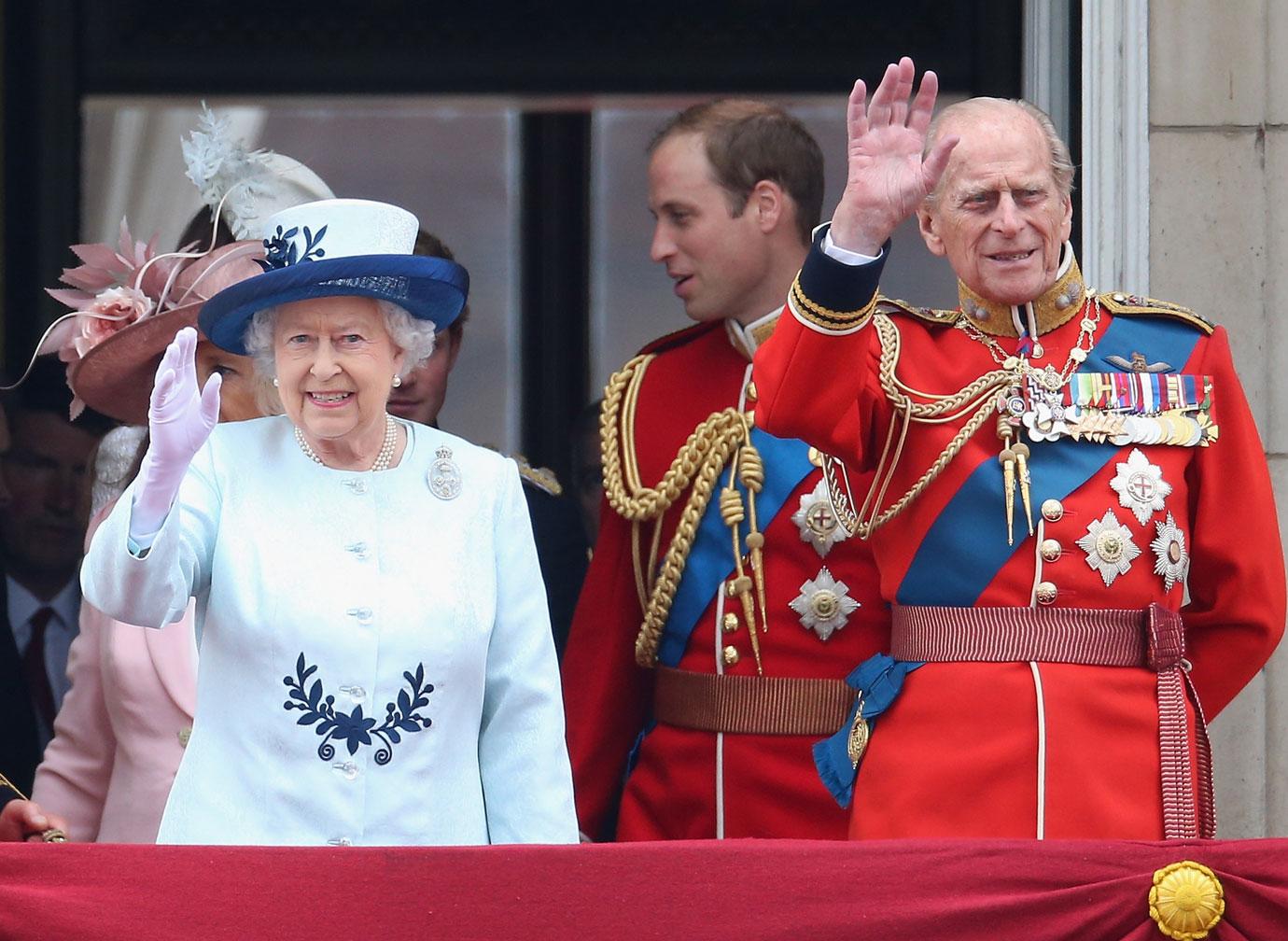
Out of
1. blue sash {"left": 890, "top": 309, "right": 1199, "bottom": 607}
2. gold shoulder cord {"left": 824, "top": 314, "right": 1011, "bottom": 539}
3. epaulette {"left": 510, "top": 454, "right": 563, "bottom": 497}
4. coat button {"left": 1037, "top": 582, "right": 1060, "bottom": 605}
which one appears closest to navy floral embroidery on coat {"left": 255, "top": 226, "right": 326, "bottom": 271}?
gold shoulder cord {"left": 824, "top": 314, "right": 1011, "bottom": 539}

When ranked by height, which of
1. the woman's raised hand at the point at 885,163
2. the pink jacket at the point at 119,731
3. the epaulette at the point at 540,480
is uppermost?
the woman's raised hand at the point at 885,163

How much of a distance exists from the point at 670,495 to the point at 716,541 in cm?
11

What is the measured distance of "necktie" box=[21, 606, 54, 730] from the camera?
482 cm

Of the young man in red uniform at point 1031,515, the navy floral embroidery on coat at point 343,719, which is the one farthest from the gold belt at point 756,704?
the navy floral embroidery on coat at point 343,719

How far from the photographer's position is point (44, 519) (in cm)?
511

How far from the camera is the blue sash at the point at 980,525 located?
3150 millimetres

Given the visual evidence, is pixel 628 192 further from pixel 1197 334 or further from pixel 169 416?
pixel 169 416

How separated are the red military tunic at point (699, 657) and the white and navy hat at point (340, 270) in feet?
2.72

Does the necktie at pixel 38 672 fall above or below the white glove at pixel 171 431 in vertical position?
below

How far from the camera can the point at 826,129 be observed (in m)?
6.01

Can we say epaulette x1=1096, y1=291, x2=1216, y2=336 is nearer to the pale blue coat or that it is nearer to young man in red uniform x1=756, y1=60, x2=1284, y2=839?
young man in red uniform x1=756, y1=60, x2=1284, y2=839

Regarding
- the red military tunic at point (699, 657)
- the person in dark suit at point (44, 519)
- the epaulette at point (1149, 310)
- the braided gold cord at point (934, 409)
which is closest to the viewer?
the braided gold cord at point (934, 409)

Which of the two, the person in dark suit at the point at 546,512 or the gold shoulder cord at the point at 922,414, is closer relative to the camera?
the gold shoulder cord at the point at 922,414

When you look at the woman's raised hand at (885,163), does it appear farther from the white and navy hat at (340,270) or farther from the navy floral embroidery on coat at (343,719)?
the navy floral embroidery on coat at (343,719)
